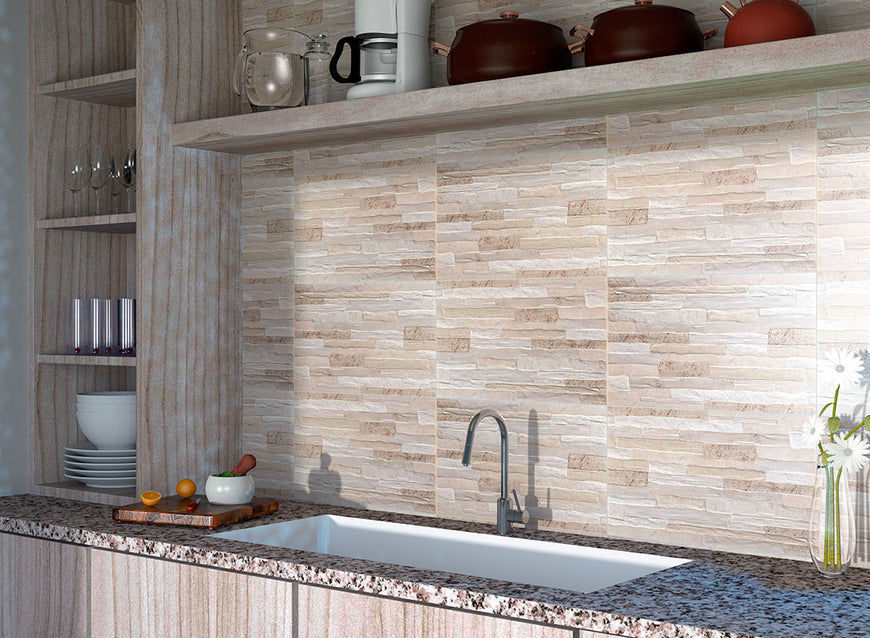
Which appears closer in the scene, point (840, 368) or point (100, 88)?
point (840, 368)

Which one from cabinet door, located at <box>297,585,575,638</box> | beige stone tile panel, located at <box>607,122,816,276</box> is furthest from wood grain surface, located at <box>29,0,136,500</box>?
beige stone tile panel, located at <box>607,122,816,276</box>

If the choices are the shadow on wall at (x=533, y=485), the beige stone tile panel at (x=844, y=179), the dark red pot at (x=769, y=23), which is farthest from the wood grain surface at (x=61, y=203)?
the beige stone tile panel at (x=844, y=179)

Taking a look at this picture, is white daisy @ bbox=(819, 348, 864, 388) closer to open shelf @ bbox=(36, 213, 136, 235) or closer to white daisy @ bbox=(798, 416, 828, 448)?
white daisy @ bbox=(798, 416, 828, 448)

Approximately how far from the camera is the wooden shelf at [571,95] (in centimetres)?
185

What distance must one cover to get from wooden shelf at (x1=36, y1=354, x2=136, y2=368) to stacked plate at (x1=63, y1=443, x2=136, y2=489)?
0.25 m

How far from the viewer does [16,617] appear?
259cm

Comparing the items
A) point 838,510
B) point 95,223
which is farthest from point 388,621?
point 95,223

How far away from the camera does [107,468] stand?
2.86m

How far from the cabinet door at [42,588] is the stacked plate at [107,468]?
1.03ft

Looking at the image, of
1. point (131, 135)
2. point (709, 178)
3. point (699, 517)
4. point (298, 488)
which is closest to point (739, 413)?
point (699, 517)

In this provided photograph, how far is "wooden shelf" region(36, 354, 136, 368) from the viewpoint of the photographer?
9.04ft

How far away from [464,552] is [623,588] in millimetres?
609

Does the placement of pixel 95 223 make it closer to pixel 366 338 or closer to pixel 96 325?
pixel 96 325

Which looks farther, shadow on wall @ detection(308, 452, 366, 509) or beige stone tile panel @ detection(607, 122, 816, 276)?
shadow on wall @ detection(308, 452, 366, 509)
